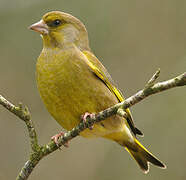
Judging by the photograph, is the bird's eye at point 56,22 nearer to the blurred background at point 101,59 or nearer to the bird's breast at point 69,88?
the bird's breast at point 69,88

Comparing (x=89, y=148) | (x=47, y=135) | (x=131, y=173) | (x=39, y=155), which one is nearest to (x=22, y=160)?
(x=47, y=135)

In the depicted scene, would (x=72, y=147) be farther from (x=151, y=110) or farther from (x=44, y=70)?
(x=44, y=70)

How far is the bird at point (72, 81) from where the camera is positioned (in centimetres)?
473

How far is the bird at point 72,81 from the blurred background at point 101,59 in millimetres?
1651

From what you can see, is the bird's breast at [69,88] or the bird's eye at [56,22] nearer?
the bird's breast at [69,88]

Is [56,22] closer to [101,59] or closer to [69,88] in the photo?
[69,88]

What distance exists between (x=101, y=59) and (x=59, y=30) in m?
3.11

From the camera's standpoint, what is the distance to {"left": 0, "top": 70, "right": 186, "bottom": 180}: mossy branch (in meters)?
3.31

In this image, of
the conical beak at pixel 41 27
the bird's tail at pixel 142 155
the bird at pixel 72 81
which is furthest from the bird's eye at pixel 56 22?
the bird's tail at pixel 142 155

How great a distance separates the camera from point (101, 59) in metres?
8.33

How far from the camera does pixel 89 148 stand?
7.34 metres

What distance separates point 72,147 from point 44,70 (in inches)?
127

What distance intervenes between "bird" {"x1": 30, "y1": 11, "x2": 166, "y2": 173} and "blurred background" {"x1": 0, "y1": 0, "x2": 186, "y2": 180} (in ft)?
5.42

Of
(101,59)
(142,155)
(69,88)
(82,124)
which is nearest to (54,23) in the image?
(69,88)
